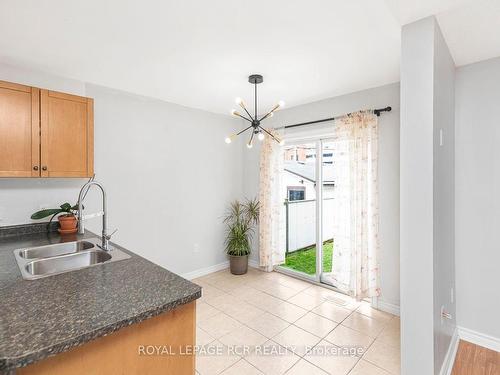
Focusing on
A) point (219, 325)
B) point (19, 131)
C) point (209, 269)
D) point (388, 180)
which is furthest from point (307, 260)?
point (19, 131)

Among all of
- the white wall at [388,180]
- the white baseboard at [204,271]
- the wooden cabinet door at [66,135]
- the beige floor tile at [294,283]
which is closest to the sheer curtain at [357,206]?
the white wall at [388,180]

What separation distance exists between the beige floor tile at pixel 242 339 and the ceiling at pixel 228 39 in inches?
101

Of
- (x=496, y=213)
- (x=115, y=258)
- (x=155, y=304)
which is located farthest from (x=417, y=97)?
(x=115, y=258)

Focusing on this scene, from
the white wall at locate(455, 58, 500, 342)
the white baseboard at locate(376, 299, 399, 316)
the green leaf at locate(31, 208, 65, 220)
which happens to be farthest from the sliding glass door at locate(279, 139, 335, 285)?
the green leaf at locate(31, 208, 65, 220)

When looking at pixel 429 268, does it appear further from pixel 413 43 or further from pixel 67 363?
pixel 67 363

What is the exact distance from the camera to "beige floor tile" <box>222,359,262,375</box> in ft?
6.64

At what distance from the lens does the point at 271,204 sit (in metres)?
4.05

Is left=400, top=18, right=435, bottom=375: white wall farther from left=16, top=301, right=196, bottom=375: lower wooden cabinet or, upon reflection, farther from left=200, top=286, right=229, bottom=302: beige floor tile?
left=200, top=286, right=229, bottom=302: beige floor tile

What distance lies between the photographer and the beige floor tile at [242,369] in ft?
6.64

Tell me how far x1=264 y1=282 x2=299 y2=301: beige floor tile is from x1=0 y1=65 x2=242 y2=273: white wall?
113 cm

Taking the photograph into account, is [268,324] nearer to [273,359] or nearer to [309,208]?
[273,359]

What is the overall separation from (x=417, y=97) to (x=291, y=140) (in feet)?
7.55

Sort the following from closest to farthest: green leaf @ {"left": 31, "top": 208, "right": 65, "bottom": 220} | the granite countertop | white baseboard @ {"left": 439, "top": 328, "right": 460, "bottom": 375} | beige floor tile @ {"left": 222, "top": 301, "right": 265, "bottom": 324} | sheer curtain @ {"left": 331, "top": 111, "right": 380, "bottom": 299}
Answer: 1. the granite countertop
2. white baseboard @ {"left": 439, "top": 328, "right": 460, "bottom": 375}
3. green leaf @ {"left": 31, "top": 208, "right": 65, "bottom": 220}
4. beige floor tile @ {"left": 222, "top": 301, "right": 265, "bottom": 324}
5. sheer curtain @ {"left": 331, "top": 111, "right": 380, "bottom": 299}

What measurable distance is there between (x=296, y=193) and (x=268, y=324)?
2.10 metres
